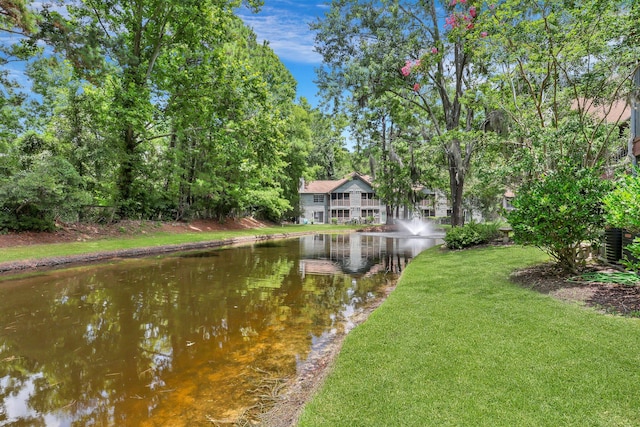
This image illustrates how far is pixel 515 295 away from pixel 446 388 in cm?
348

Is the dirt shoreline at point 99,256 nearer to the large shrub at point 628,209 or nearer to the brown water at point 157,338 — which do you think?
the brown water at point 157,338

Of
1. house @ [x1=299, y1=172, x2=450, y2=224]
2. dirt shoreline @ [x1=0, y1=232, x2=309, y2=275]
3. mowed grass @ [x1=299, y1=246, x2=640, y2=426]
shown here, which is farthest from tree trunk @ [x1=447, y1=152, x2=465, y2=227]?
house @ [x1=299, y1=172, x2=450, y2=224]

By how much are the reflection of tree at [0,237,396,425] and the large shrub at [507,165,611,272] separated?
3.58 m

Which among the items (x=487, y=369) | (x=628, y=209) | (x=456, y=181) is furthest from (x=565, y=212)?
(x=456, y=181)

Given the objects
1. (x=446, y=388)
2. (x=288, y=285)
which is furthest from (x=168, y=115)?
(x=446, y=388)

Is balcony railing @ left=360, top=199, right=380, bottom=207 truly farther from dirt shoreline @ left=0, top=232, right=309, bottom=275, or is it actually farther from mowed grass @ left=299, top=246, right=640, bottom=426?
mowed grass @ left=299, top=246, right=640, bottom=426

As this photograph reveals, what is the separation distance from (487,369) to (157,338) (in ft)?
14.6

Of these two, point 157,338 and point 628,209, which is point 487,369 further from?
point 157,338

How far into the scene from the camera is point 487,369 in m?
3.32

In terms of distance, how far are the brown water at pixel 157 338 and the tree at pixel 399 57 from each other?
850 centimetres

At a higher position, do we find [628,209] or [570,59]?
[570,59]

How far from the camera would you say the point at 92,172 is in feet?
67.5

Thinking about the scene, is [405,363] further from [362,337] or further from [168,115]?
[168,115]

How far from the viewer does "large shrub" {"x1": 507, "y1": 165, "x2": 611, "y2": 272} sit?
5.91 m
